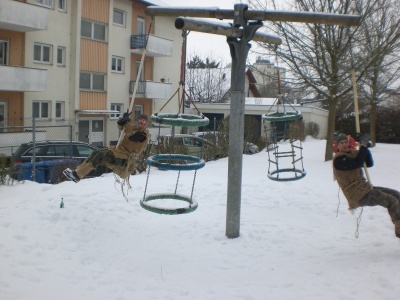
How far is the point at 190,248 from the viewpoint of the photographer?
23.4 feet

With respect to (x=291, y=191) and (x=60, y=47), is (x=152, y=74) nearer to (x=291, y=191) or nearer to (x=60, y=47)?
(x=60, y=47)

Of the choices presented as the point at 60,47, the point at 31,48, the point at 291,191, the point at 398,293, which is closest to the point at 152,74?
the point at 60,47

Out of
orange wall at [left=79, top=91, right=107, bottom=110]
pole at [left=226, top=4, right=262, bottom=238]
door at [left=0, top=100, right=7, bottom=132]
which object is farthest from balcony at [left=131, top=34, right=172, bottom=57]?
pole at [left=226, top=4, right=262, bottom=238]

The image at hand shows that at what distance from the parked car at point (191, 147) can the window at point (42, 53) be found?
328 inches

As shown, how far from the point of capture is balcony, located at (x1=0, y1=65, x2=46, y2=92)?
20.0 m

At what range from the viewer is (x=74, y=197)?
913 cm

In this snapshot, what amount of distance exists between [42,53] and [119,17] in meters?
6.31

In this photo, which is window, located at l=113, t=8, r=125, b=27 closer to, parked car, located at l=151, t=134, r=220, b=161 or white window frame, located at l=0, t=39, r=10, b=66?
white window frame, located at l=0, t=39, r=10, b=66

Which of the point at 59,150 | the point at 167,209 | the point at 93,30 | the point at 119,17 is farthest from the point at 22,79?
the point at 167,209

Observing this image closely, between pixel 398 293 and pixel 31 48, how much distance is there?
20.4m

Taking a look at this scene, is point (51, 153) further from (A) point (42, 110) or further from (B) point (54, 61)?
(B) point (54, 61)

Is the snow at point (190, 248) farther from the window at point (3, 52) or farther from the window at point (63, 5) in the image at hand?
the window at point (63, 5)

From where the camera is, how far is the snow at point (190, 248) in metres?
5.68

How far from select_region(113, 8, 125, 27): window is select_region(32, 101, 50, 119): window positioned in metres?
6.87
